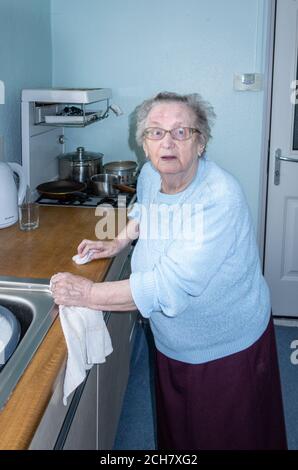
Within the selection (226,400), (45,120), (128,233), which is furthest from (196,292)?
(45,120)

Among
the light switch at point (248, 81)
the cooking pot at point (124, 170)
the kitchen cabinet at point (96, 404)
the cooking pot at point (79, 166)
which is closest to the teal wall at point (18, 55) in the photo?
the cooking pot at point (79, 166)

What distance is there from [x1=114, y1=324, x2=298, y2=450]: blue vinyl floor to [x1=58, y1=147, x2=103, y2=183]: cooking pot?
89 cm

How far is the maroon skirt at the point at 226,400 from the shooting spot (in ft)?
4.59

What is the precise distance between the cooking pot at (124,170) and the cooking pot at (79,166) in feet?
0.21

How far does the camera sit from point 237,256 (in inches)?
48.7

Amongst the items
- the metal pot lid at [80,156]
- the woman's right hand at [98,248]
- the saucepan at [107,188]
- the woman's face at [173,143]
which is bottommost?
the woman's right hand at [98,248]

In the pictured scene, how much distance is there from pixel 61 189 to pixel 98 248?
791 millimetres

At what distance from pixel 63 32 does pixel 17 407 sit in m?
2.33

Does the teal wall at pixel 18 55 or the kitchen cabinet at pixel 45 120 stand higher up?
the teal wall at pixel 18 55

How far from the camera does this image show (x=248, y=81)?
104 inches

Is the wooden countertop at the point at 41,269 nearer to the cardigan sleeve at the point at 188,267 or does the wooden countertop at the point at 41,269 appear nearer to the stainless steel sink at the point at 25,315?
the stainless steel sink at the point at 25,315

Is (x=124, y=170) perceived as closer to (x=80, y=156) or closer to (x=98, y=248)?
(x=80, y=156)
